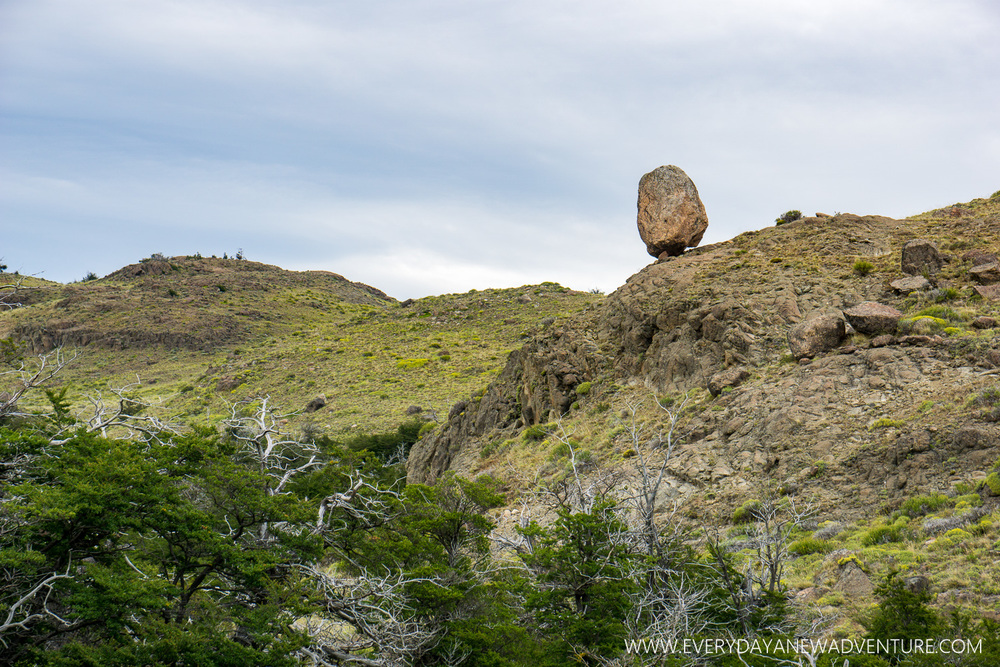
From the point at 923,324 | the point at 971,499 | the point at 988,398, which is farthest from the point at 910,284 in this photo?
the point at 971,499

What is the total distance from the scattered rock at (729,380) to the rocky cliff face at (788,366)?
6cm

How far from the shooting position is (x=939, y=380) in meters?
17.3

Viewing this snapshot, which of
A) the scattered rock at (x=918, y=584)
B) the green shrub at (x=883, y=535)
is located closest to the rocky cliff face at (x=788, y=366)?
the green shrub at (x=883, y=535)

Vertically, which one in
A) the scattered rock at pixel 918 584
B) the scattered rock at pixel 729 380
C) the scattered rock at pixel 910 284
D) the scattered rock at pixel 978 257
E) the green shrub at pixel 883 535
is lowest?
the scattered rock at pixel 918 584

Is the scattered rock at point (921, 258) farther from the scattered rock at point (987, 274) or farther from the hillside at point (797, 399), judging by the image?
the scattered rock at point (987, 274)

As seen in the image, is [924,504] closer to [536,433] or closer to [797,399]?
[797,399]

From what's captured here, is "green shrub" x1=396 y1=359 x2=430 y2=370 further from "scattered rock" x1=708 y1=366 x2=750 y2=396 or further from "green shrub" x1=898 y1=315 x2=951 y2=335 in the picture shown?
"green shrub" x1=898 y1=315 x2=951 y2=335

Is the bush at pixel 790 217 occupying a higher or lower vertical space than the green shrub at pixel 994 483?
higher

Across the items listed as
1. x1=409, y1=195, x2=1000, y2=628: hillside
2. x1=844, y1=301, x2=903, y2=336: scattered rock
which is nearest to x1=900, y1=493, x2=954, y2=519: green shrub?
x1=409, y1=195, x2=1000, y2=628: hillside

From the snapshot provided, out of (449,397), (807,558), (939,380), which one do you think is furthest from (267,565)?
A: (449,397)

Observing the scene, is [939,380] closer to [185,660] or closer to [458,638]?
[458,638]

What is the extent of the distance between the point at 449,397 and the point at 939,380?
28.4m

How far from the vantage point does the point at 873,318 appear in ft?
66.3

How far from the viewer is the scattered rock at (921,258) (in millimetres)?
22656
